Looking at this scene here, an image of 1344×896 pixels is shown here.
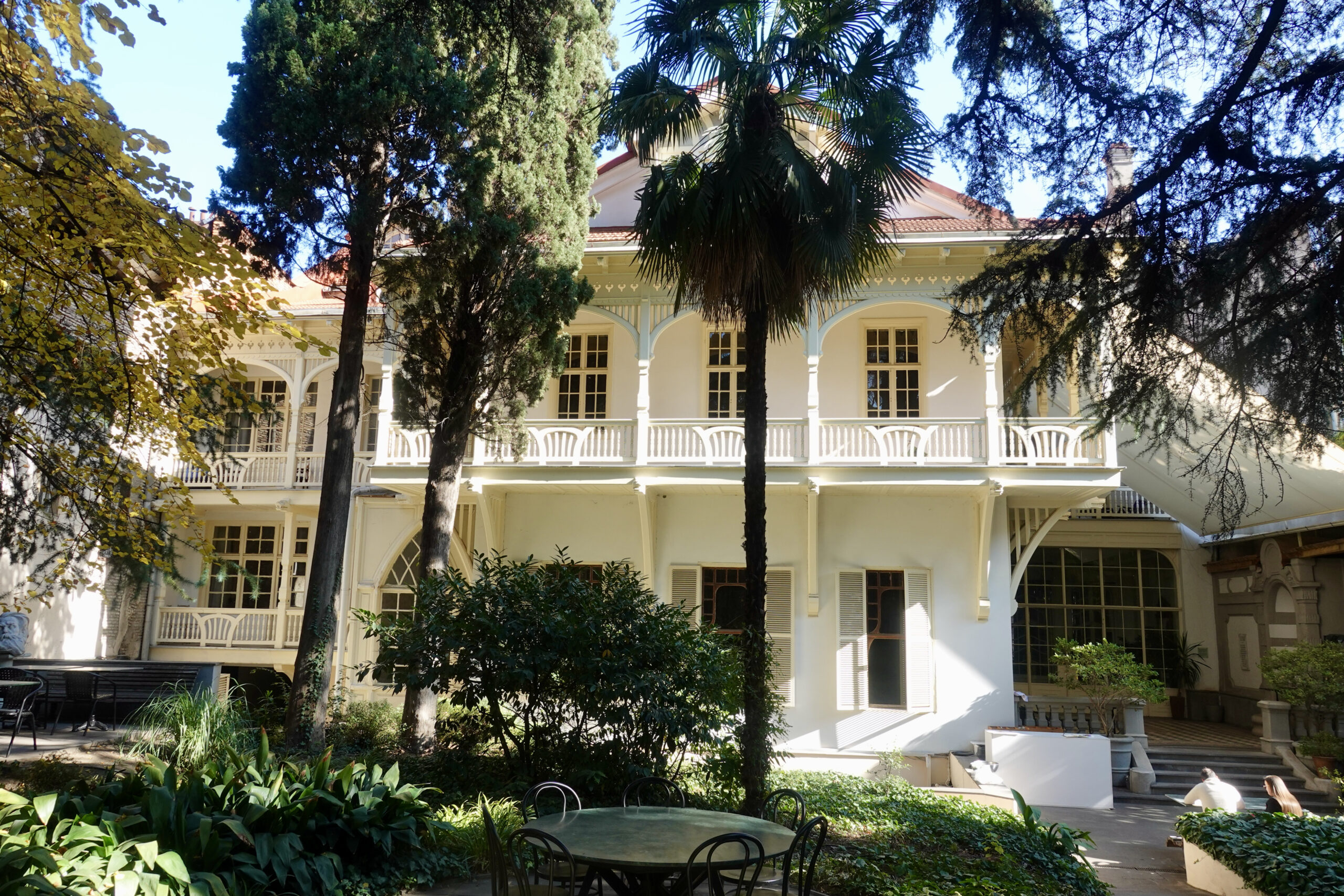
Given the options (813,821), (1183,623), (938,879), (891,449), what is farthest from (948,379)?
(813,821)

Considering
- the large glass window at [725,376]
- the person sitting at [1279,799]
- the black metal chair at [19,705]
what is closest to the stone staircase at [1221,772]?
the person sitting at [1279,799]

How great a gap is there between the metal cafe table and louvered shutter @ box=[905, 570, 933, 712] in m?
9.54

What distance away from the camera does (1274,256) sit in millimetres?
5633

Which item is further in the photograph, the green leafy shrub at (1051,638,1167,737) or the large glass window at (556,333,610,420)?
the large glass window at (556,333,610,420)

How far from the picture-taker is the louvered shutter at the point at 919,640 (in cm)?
1442

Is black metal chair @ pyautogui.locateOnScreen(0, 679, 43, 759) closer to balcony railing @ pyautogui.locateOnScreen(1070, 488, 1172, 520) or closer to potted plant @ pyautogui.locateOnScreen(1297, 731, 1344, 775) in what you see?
potted plant @ pyautogui.locateOnScreen(1297, 731, 1344, 775)

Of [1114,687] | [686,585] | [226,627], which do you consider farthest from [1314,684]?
[226,627]

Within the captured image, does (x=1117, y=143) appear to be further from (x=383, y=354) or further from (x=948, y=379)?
(x=383, y=354)

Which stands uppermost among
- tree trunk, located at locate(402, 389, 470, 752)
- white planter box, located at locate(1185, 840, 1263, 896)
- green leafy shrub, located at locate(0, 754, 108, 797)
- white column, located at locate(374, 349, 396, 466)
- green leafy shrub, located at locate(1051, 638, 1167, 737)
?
white column, located at locate(374, 349, 396, 466)

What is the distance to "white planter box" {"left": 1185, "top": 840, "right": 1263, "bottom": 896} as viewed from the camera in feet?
24.4

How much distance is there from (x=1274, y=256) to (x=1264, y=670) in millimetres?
10603

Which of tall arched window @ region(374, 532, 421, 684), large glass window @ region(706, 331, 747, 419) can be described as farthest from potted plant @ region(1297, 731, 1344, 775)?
tall arched window @ region(374, 532, 421, 684)

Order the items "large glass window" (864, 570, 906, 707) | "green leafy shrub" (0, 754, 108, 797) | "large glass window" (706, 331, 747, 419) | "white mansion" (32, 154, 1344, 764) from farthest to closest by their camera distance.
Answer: "large glass window" (706, 331, 747, 419) < "large glass window" (864, 570, 906, 707) < "white mansion" (32, 154, 1344, 764) < "green leafy shrub" (0, 754, 108, 797)

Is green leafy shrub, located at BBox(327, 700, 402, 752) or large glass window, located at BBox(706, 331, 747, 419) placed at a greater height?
large glass window, located at BBox(706, 331, 747, 419)
